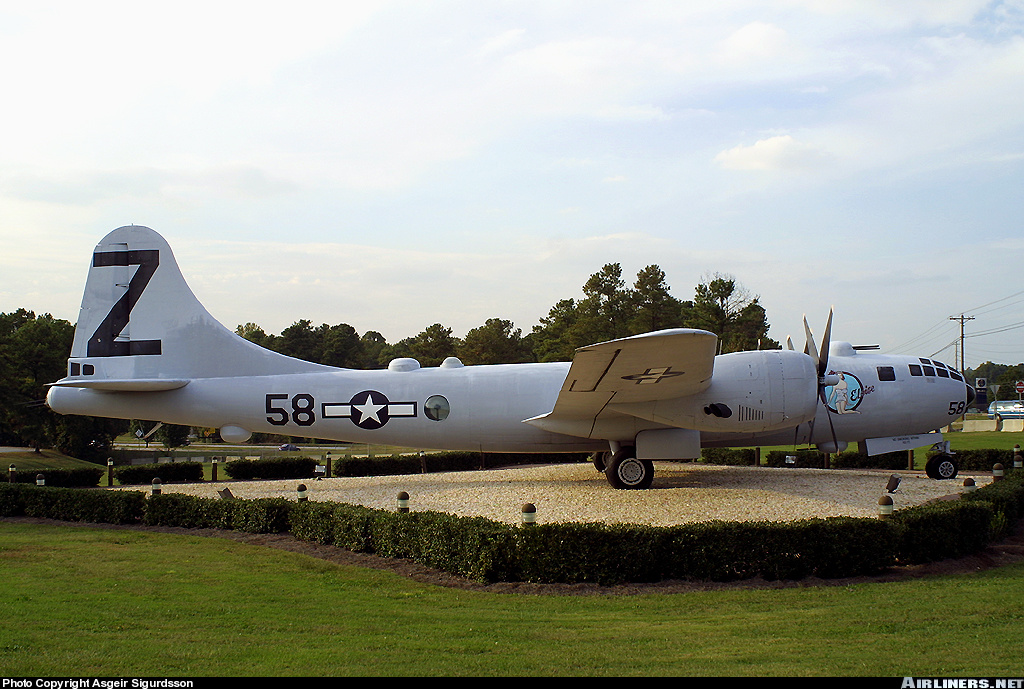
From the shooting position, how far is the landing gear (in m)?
18.7

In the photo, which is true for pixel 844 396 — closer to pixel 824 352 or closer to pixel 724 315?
pixel 824 352

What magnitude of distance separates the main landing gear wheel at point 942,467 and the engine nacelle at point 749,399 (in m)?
5.58

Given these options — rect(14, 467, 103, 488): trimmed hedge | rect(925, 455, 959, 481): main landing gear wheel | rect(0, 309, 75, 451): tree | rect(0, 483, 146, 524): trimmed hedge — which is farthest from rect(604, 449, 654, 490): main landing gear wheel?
rect(0, 309, 75, 451): tree

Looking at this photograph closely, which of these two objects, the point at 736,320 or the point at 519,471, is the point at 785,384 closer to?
the point at 519,471

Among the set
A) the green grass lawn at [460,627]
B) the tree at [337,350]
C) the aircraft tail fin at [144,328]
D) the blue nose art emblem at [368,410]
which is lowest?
the green grass lawn at [460,627]

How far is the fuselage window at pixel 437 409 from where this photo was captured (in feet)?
65.2

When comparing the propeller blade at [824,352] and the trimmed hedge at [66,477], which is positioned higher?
the propeller blade at [824,352]

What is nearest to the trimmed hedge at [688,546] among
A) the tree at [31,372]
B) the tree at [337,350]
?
the tree at [31,372]

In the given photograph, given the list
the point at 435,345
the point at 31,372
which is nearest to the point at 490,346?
the point at 435,345

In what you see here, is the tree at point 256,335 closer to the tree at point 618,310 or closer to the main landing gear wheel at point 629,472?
the tree at point 618,310

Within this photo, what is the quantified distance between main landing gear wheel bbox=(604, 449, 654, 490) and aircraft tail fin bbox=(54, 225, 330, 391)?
9.34 meters

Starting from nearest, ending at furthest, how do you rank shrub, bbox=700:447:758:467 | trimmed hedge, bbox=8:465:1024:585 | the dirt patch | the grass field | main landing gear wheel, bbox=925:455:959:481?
the grass field, the dirt patch, trimmed hedge, bbox=8:465:1024:585, main landing gear wheel, bbox=925:455:959:481, shrub, bbox=700:447:758:467

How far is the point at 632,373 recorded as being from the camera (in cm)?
→ 1580

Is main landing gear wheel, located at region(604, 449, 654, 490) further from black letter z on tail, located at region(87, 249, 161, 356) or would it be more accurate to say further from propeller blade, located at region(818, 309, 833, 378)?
black letter z on tail, located at region(87, 249, 161, 356)
